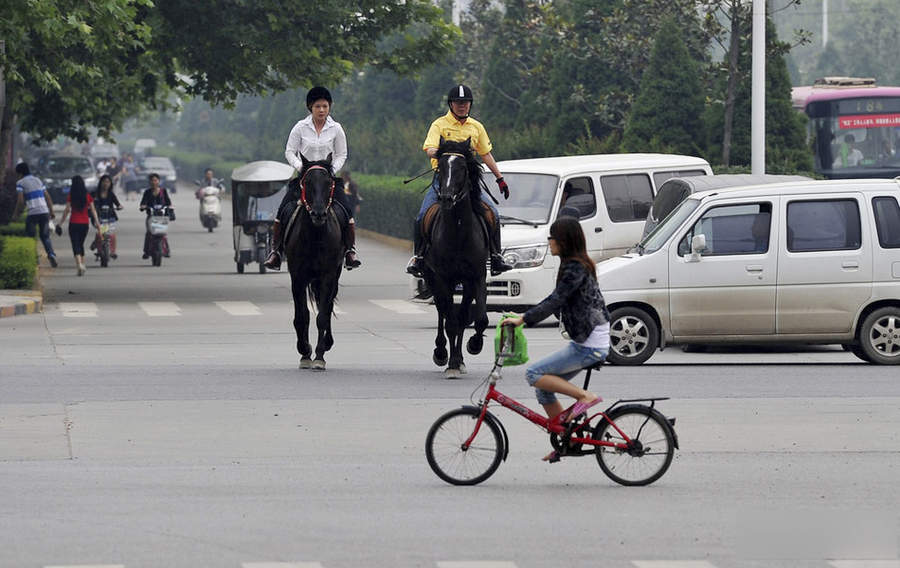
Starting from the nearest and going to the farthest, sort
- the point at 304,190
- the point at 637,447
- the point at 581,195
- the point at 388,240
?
the point at 637,447
the point at 304,190
the point at 581,195
the point at 388,240

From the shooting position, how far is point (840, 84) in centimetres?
4175

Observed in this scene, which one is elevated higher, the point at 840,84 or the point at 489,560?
the point at 840,84

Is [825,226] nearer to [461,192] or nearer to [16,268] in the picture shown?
[461,192]

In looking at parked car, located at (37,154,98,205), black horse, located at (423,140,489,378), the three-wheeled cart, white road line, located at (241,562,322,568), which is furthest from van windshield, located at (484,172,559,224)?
parked car, located at (37,154,98,205)

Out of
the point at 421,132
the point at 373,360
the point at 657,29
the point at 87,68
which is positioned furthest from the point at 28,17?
the point at 421,132

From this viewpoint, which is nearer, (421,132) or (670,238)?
(670,238)

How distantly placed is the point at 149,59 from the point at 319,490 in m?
20.1

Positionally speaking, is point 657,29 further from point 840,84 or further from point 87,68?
point 87,68

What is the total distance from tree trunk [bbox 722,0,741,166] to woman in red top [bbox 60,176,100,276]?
40.7ft

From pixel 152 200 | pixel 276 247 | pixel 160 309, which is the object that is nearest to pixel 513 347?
pixel 276 247

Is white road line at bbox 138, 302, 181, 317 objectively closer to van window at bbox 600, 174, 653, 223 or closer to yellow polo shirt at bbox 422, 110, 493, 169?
van window at bbox 600, 174, 653, 223

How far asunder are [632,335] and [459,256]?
224cm

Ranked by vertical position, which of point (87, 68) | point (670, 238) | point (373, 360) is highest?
point (87, 68)

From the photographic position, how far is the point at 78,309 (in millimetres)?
25734
